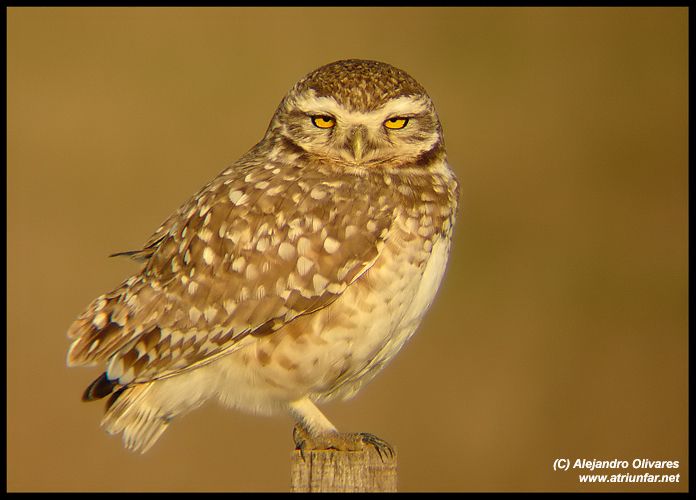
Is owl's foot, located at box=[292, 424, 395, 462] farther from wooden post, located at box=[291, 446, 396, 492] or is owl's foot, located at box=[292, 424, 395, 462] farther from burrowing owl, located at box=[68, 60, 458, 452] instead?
wooden post, located at box=[291, 446, 396, 492]

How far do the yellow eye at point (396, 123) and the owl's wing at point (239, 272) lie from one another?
0.29m

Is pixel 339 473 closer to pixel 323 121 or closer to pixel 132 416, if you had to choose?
pixel 132 416

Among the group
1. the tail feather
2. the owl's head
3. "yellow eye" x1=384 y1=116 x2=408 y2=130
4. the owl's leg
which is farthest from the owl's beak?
the tail feather

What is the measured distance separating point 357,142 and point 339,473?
4.32 feet

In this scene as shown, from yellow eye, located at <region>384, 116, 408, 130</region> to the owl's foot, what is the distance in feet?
3.92

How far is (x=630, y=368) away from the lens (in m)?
9.00

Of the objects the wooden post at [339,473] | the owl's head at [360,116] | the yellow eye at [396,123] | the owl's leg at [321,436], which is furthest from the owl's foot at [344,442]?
the yellow eye at [396,123]

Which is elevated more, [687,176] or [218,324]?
[218,324]

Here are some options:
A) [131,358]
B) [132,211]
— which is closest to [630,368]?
[132,211]

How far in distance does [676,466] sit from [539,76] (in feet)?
13.7

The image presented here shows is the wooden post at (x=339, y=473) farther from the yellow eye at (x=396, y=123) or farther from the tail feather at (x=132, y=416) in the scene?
the yellow eye at (x=396, y=123)

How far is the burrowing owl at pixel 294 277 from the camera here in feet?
14.4

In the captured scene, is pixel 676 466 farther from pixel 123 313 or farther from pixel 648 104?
pixel 123 313

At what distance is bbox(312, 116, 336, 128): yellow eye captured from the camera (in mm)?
4676
